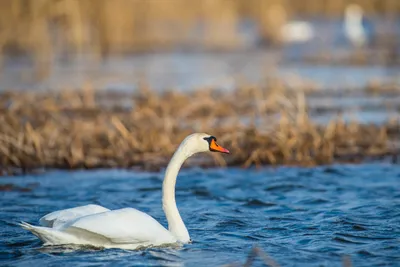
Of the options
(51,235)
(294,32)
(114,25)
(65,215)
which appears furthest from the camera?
(294,32)

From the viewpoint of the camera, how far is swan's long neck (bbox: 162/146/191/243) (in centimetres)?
776

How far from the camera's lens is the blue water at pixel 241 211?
24.0ft

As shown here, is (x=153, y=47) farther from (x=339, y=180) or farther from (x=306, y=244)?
(x=306, y=244)

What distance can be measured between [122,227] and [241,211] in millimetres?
2482

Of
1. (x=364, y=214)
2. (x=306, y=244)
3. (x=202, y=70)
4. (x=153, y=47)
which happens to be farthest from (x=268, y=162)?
(x=153, y=47)

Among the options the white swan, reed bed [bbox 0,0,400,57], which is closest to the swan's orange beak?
the white swan

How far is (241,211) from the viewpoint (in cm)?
947

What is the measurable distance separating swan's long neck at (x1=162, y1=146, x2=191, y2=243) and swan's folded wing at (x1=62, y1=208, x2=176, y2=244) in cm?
18

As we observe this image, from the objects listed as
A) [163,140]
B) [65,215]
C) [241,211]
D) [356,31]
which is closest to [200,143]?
[65,215]

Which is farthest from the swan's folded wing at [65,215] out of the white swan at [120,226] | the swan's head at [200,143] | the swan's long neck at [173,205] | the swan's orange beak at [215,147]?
the swan's orange beak at [215,147]

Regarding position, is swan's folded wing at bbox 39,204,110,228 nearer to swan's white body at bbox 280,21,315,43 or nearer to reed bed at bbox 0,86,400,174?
reed bed at bbox 0,86,400,174

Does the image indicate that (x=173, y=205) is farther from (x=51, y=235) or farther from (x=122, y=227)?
(x=51, y=235)

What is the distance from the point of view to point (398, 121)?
14.8 meters

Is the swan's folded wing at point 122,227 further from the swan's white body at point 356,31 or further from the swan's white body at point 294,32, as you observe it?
the swan's white body at point 294,32
